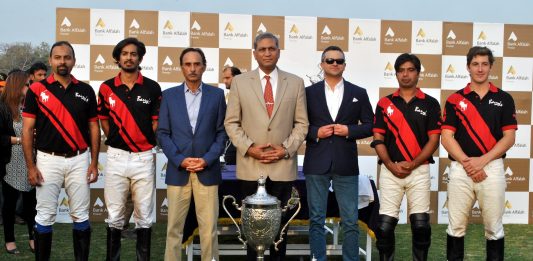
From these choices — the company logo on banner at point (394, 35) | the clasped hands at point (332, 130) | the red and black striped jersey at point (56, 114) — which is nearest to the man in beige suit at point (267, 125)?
the clasped hands at point (332, 130)

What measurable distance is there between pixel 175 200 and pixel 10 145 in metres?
1.69

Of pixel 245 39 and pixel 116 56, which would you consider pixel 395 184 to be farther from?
pixel 245 39

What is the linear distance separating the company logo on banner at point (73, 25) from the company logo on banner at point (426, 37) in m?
3.24

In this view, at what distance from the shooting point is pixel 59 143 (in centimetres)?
342

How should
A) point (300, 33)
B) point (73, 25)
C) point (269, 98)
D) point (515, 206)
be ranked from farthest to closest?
point (515, 206) → point (300, 33) → point (73, 25) → point (269, 98)

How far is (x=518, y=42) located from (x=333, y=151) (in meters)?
3.46

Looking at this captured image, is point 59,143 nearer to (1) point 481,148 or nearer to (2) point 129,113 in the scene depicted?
(2) point 129,113

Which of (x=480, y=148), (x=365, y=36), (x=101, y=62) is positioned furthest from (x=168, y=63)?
(x=480, y=148)

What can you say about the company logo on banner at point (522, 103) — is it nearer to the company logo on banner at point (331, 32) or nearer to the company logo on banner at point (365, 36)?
the company logo on banner at point (365, 36)

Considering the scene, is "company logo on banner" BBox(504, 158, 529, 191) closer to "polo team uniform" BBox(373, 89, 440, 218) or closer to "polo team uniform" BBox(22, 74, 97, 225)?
"polo team uniform" BBox(373, 89, 440, 218)

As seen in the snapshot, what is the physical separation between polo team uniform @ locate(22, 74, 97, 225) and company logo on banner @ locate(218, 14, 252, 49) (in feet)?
8.01

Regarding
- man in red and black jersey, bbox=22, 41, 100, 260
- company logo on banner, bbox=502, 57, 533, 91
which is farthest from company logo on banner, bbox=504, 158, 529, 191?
man in red and black jersey, bbox=22, 41, 100, 260

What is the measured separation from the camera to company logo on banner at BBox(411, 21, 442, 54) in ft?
19.4

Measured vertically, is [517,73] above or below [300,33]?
below
